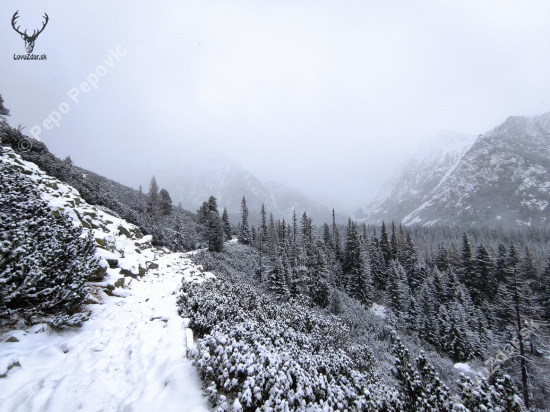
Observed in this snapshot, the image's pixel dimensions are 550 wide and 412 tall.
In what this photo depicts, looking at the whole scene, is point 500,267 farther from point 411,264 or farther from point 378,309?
point 378,309

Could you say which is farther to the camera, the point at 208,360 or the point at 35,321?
the point at 35,321

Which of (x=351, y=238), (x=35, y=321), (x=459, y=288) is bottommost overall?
(x=459, y=288)

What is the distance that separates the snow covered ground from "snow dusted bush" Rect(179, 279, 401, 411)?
2.09ft

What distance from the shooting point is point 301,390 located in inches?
172

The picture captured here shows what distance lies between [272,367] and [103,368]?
4414mm

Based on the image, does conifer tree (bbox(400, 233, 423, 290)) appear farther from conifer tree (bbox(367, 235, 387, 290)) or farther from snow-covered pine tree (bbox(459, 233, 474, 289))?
snow-covered pine tree (bbox(459, 233, 474, 289))

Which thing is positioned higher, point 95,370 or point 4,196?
point 4,196

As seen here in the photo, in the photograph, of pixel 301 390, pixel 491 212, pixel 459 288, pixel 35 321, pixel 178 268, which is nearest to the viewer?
pixel 301 390

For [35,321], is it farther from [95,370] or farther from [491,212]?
[491,212]

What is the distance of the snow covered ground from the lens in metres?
4.25

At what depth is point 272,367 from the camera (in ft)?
16.3

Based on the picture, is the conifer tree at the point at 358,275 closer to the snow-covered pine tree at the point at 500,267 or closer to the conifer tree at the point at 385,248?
the conifer tree at the point at 385,248

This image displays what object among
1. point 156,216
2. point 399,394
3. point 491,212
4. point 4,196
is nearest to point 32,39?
point 4,196

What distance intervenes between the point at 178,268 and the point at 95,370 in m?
13.0
